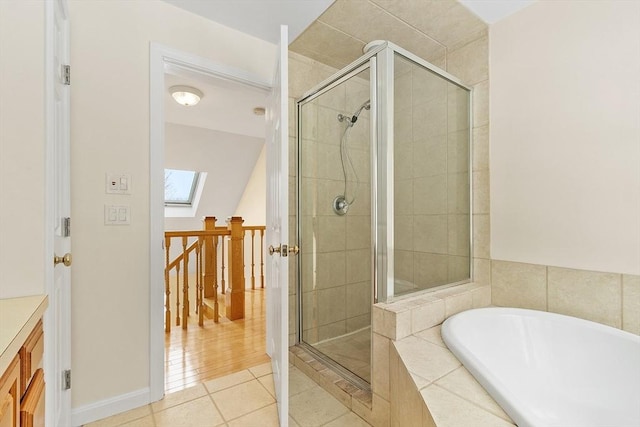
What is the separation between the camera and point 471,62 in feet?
6.81

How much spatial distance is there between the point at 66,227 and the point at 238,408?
49.4 inches

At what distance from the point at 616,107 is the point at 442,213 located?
972 mm

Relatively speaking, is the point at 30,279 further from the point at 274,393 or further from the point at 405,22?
the point at 405,22

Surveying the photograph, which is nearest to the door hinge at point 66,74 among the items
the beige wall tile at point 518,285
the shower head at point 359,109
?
the shower head at point 359,109

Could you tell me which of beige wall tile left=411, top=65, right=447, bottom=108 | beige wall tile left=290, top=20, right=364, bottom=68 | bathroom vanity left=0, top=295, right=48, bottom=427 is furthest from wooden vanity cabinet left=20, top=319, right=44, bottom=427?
beige wall tile left=290, top=20, right=364, bottom=68

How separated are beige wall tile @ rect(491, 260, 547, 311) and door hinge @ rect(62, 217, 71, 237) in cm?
238

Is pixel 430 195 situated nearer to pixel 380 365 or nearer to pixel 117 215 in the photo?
pixel 380 365

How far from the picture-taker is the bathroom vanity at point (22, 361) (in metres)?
0.66

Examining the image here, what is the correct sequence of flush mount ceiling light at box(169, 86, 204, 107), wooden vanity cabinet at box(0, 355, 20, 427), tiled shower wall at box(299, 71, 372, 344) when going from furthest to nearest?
1. flush mount ceiling light at box(169, 86, 204, 107)
2. tiled shower wall at box(299, 71, 372, 344)
3. wooden vanity cabinet at box(0, 355, 20, 427)

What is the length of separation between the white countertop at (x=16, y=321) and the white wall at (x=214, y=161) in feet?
10.8

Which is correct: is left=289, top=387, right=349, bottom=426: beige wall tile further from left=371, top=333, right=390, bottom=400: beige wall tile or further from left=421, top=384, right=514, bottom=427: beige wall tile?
left=421, top=384, right=514, bottom=427: beige wall tile

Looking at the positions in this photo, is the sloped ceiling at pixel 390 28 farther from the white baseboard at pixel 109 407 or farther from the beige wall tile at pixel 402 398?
the white baseboard at pixel 109 407

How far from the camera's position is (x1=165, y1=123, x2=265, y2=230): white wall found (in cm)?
402

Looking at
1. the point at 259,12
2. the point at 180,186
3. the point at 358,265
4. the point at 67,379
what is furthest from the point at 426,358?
the point at 180,186
